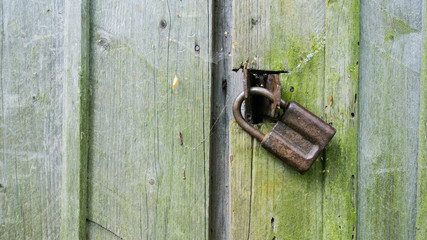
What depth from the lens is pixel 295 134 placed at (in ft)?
2.44

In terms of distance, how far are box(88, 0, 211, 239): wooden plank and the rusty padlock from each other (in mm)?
176

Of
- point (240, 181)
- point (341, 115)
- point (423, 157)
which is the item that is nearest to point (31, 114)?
point (240, 181)

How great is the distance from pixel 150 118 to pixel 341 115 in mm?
569

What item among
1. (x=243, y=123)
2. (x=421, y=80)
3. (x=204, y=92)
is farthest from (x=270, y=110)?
(x=421, y=80)

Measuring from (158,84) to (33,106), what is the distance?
404 millimetres

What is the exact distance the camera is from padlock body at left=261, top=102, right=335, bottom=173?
0.73m

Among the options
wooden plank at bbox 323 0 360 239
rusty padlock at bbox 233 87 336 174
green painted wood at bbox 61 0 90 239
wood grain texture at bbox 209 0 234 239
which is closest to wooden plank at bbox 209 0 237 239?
wood grain texture at bbox 209 0 234 239

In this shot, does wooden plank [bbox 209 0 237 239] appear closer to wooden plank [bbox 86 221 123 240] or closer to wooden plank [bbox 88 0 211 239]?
wooden plank [bbox 88 0 211 239]

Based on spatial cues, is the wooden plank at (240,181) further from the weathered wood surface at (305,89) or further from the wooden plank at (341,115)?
the wooden plank at (341,115)

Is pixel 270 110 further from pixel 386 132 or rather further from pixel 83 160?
pixel 83 160

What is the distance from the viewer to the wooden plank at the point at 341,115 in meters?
0.80

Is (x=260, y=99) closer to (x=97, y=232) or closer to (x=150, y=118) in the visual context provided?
(x=150, y=118)

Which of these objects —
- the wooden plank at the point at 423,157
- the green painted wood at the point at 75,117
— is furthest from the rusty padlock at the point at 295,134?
the green painted wood at the point at 75,117

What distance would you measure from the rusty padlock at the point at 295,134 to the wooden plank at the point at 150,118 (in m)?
0.18
